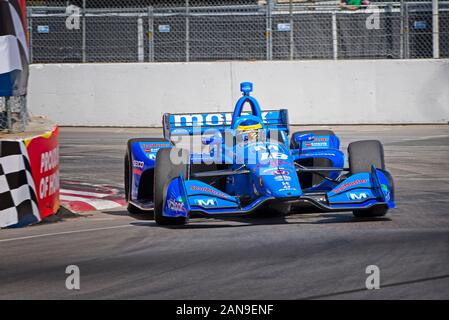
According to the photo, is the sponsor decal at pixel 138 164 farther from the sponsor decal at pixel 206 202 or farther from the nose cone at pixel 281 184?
the nose cone at pixel 281 184

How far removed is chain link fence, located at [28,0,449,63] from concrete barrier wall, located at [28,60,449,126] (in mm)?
306

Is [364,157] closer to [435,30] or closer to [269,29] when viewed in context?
[269,29]

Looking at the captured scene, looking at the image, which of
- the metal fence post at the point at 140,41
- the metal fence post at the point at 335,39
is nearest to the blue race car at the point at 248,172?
the metal fence post at the point at 335,39

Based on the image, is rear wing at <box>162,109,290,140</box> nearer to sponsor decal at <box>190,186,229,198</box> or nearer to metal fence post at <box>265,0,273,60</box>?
sponsor decal at <box>190,186,229,198</box>

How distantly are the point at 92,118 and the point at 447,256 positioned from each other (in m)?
13.3

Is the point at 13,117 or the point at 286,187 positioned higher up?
the point at 13,117

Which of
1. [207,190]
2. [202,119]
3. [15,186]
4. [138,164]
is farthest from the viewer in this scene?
[202,119]

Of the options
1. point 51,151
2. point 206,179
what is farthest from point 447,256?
point 51,151

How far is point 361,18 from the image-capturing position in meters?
18.4

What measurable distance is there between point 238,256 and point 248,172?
199 centimetres

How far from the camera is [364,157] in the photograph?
9031 millimetres

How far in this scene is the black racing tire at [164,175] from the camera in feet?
27.5

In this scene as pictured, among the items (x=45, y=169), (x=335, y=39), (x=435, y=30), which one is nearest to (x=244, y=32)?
(x=335, y=39)

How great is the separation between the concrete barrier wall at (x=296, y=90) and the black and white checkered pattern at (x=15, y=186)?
32.7 feet
